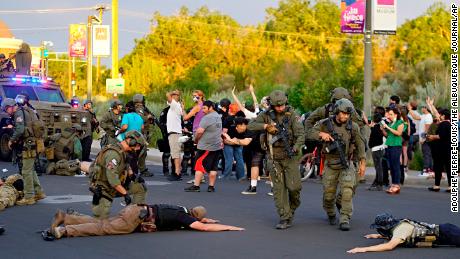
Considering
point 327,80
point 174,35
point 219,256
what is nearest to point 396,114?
point 219,256

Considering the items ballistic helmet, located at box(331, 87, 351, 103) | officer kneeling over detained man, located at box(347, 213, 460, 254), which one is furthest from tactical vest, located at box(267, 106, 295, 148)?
officer kneeling over detained man, located at box(347, 213, 460, 254)

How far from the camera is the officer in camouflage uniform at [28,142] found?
13633 millimetres

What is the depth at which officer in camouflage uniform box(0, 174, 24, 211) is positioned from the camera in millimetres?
13117

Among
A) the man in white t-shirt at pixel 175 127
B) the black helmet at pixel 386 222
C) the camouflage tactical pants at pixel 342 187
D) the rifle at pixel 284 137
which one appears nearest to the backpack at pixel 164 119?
the man in white t-shirt at pixel 175 127

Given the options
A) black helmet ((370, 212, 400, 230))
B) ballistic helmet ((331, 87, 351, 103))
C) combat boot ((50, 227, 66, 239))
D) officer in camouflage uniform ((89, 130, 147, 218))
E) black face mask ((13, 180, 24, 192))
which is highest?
ballistic helmet ((331, 87, 351, 103))

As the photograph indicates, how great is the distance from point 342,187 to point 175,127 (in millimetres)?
8091

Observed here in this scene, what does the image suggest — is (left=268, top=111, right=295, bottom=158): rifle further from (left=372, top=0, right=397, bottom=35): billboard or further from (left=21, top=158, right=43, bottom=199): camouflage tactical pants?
(left=372, top=0, right=397, bottom=35): billboard

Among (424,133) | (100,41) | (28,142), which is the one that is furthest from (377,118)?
(100,41)

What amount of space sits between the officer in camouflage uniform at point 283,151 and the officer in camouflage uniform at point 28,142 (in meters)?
4.29

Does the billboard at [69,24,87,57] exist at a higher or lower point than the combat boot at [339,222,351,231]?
higher

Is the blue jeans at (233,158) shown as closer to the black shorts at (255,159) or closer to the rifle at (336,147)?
the black shorts at (255,159)

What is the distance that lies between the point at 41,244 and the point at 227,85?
131 feet

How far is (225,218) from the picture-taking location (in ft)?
40.5

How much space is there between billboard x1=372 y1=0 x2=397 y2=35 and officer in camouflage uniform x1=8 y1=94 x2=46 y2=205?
451 inches
